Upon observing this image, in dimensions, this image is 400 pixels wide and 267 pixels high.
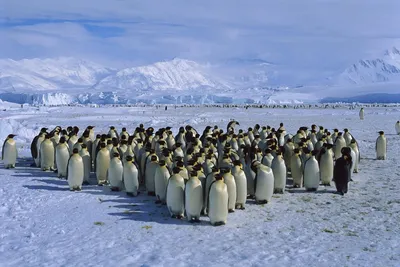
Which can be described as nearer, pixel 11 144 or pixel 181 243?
pixel 181 243

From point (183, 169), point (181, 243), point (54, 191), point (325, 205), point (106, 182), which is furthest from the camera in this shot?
point (106, 182)

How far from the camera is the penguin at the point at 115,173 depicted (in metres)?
9.30

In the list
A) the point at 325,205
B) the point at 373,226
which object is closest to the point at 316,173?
the point at 325,205

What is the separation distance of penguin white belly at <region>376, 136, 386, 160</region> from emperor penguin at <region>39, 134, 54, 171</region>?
8.53 meters

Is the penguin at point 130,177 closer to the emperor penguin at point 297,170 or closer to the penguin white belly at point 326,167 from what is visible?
the emperor penguin at point 297,170

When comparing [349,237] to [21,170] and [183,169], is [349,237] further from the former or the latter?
[21,170]

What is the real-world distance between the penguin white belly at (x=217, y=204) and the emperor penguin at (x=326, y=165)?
348cm

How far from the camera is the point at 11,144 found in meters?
11.6

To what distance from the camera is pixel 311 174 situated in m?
9.56

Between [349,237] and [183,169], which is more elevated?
[183,169]

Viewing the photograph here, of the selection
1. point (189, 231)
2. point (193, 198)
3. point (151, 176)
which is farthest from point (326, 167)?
point (189, 231)

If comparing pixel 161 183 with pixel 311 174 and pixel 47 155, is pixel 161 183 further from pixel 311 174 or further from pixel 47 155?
pixel 47 155

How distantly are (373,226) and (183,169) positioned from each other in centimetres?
303

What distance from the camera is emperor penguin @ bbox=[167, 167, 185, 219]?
7586 millimetres
